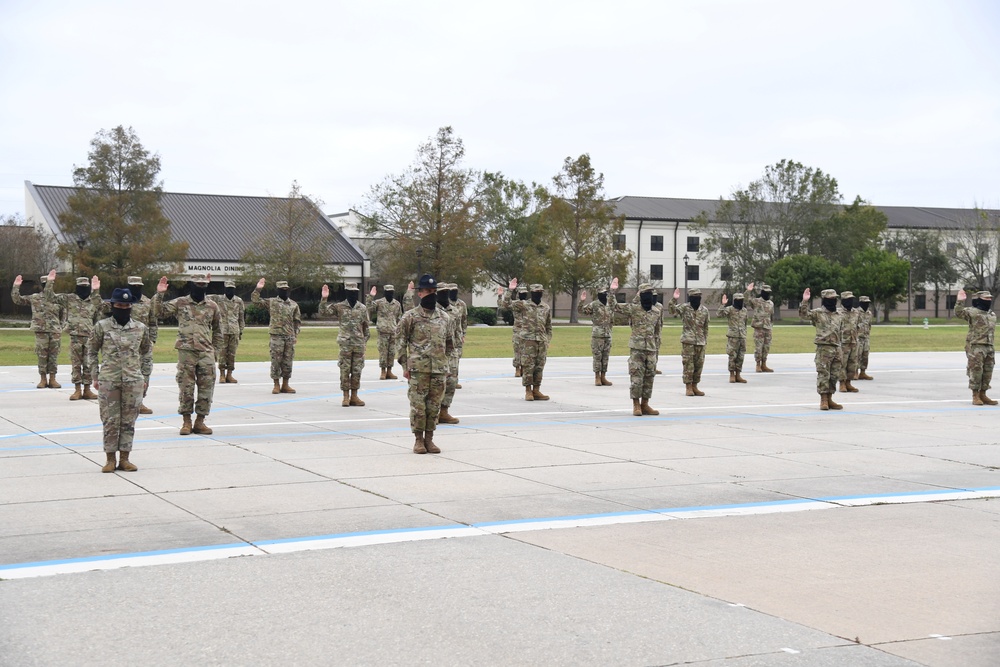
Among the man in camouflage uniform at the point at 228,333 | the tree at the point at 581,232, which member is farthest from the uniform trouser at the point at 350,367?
the tree at the point at 581,232

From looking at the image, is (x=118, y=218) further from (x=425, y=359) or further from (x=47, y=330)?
(x=425, y=359)

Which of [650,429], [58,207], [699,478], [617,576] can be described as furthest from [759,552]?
[58,207]

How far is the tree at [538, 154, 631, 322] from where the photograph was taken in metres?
68.8

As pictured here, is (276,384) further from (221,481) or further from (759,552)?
(759,552)

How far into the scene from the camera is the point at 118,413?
1087 cm

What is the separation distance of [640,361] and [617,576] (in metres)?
9.74

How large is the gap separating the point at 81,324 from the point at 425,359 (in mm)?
9199

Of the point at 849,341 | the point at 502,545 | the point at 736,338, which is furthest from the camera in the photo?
the point at 736,338

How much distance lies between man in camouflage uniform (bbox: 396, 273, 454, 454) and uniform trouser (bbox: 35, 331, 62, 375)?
10.6 meters

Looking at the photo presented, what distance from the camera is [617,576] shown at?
6.88 meters

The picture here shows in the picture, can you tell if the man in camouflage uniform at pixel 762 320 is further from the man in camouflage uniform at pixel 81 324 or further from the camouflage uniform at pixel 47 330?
the camouflage uniform at pixel 47 330

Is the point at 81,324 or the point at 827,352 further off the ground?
the point at 81,324

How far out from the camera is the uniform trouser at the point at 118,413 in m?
10.8

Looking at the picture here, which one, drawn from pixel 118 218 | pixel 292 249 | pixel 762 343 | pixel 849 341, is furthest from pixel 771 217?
pixel 849 341
